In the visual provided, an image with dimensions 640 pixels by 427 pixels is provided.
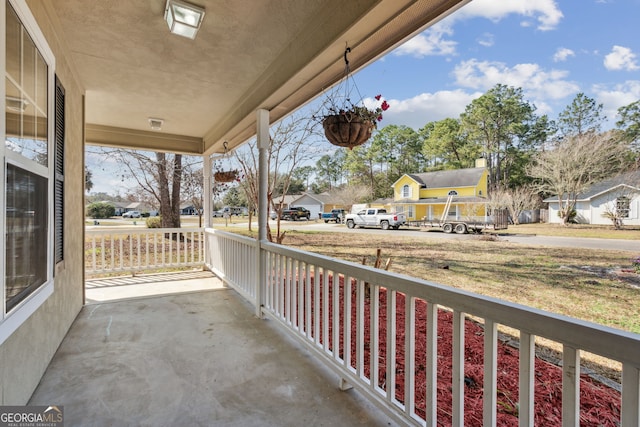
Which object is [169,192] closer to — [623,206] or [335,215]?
[335,215]

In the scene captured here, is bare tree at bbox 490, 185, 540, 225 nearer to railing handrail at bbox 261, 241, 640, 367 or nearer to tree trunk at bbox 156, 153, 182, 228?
railing handrail at bbox 261, 241, 640, 367

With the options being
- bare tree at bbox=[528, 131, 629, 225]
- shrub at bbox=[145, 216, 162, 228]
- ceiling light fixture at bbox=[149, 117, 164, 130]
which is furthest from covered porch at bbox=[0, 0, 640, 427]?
shrub at bbox=[145, 216, 162, 228]

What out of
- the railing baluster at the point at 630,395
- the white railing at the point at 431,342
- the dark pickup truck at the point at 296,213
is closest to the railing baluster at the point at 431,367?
the white railing at the point at 431,342

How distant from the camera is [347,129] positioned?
185cm

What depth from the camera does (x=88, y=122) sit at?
436 cm

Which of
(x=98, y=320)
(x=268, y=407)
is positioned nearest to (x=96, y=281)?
(x=98, y=320)

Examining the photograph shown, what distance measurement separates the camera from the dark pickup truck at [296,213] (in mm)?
3944

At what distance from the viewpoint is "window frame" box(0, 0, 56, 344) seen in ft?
3.98

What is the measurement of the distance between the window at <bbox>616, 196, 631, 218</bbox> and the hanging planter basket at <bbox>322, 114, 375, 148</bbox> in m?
1.22

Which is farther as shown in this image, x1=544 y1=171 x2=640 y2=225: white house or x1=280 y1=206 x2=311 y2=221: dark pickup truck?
x1=280 y1=206 x2=311 y2=221: dark pickup truck

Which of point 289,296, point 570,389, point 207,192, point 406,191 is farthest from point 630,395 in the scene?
point 207,192

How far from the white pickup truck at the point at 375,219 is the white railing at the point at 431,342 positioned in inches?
26.6

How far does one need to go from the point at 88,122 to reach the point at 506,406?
5.57m

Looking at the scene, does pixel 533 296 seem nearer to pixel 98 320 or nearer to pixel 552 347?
pixel 552 347
